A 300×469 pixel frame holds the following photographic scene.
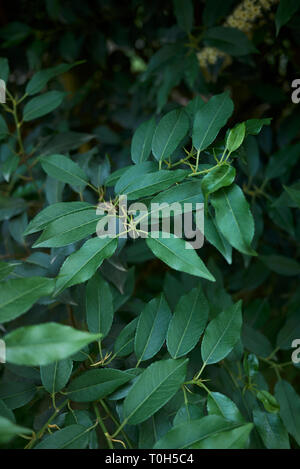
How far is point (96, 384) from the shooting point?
0.50 meters

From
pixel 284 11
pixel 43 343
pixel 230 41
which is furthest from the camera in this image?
pixel 230 41

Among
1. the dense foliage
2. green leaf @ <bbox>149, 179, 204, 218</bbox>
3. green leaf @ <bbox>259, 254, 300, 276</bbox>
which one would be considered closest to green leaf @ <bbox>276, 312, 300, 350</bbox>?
the dense foliage

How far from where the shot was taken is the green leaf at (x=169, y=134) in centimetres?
57

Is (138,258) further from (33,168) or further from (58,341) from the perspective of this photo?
(58,341)

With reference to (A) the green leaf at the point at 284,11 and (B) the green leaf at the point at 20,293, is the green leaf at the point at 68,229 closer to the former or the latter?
(B) the green leaf at the point at 20,293

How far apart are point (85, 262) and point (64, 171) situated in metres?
0.20

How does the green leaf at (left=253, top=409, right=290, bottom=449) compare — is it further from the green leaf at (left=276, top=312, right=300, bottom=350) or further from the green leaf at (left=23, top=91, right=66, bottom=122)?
the green leaf at (left=23, top=91, right=66, bottom=122)

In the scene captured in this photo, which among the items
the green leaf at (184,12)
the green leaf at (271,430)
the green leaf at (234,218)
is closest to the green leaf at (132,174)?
the green leaf at (234,218)

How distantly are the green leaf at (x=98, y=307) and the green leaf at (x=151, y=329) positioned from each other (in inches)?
1.6

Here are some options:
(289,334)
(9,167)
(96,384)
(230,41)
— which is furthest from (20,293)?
(230,41)

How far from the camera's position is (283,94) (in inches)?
39.1

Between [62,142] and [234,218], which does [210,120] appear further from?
[62,142]

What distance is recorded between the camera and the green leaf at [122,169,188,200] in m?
0.50
